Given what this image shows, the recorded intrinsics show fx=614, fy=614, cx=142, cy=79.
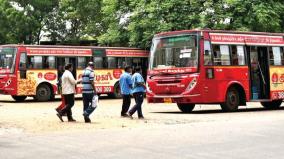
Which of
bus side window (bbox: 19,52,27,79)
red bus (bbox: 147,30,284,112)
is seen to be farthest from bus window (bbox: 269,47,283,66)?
bus side window (bbox: 19,52,27,79)

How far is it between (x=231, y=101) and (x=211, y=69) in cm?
157

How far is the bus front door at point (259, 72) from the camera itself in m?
23.3

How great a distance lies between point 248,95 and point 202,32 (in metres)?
3.07

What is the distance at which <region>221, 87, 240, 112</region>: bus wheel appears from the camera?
872 inches

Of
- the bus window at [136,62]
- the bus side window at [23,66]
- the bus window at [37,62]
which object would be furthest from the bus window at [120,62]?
the bus side window at [23,66]

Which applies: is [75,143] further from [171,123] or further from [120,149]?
[171,123]

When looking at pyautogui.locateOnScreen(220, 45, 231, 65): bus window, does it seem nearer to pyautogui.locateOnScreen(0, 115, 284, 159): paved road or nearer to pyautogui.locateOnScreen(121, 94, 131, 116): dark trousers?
pyautogui.locateOnScreen(121, 94, 131, 116): dark trousers

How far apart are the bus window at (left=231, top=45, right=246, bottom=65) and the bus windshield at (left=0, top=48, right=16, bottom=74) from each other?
1323 cm

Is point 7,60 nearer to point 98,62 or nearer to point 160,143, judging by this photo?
point 98,62

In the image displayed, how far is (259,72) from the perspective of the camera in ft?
77.7

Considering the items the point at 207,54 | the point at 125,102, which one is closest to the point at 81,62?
the point at 207,54

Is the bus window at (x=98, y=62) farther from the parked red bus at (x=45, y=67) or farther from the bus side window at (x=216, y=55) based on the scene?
the bus side window at (x=216, y=55)

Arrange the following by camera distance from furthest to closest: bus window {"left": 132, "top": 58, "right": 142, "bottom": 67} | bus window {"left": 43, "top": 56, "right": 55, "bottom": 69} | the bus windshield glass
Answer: bus window {"left": 132, "top": 58, "right": 142, "bottom": 67}, bus window {"left": 43, "top": 56, "right": 55, "bottom": 69}, the bus windshield glass

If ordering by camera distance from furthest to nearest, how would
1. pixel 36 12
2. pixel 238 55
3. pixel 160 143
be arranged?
1. pixel 36 12
2. pixel 238 55
3. pixel 160 143
